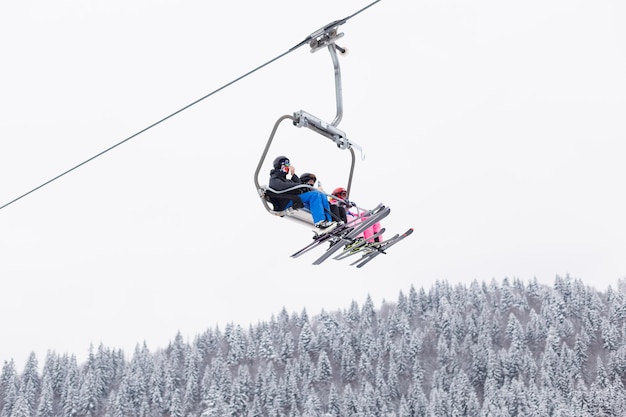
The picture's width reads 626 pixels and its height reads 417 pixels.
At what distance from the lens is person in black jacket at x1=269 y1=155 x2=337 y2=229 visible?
47.9 ft

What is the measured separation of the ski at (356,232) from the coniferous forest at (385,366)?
10965 cm

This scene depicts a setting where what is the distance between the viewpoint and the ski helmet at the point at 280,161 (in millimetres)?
15109

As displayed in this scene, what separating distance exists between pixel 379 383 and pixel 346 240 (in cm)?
13274

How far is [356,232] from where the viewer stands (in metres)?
15.0

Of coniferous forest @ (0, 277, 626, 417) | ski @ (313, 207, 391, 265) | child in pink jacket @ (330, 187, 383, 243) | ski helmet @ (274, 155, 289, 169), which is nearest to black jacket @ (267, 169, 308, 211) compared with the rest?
ski helmet @ (274, 155, 289, 169)

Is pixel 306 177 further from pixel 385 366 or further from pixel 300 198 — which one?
pixel 385 366

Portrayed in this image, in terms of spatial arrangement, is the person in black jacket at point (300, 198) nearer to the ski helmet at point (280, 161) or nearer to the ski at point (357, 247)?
the ski helmet at point (280, 161)

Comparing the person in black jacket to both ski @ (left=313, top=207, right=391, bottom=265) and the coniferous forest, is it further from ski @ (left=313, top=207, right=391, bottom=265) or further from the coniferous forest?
the coniferous forest

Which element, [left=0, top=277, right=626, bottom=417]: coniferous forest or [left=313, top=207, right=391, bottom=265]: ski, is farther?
[left=0, top=277, right=626, bottom=417]: coniferous forest

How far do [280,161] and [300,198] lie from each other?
898mm

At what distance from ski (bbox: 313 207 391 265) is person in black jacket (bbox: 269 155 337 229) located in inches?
16.9

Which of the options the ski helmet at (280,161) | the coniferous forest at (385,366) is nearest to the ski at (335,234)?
the ski helmet at (280,161)

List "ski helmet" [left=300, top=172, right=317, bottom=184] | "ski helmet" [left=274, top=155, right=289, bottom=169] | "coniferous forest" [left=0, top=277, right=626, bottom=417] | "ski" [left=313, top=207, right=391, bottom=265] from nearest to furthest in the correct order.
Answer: "ski" [left=313, top=207, right=391, bottom=265] → "ski helmet" [left=274, top=155, right=289, bottom=169] → "ski helmet" [left=300, top=172, right=317, bottom=184] → "coniferous forest" [left=0, top=277, right=626, bottom=417]

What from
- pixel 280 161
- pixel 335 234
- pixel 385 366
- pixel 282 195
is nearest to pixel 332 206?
pixel 335 234
